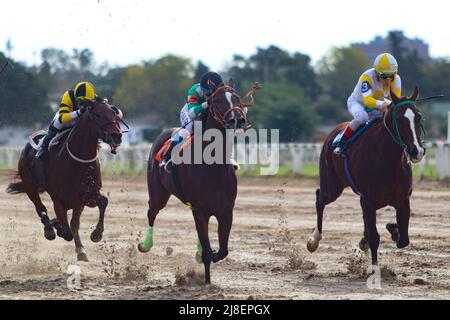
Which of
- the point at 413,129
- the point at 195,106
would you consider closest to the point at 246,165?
the point at 195,106

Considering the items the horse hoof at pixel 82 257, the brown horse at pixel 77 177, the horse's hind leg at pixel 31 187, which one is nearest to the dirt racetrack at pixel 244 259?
the horse hoof at pixel 82 257

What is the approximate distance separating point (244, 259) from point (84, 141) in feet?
8.06

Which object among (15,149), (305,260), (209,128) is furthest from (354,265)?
(15,149)

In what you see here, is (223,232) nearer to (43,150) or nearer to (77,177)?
(77,177)

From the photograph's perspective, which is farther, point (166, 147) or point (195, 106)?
point (166, 147)

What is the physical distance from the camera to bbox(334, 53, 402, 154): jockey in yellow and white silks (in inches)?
412

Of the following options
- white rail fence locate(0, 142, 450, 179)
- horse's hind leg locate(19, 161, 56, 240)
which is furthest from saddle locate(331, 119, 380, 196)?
white rail fence locate(0, 142, 450, 179)

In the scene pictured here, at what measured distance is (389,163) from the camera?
10000mm

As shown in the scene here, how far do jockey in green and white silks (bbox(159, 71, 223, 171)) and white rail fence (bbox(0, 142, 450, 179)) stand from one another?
13.2 m

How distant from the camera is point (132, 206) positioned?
65.1 feet

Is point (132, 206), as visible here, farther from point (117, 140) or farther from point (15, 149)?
point (15, 149)

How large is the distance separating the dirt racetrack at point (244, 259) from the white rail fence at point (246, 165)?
357 centimetres

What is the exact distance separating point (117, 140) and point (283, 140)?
33.8 meters
